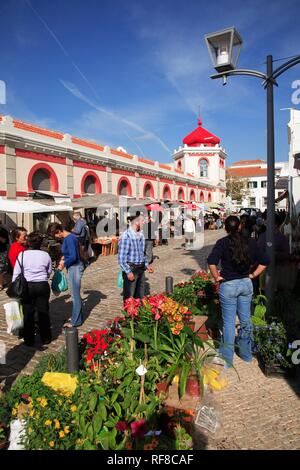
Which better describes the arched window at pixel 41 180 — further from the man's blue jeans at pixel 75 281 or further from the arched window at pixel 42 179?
the man's blue jeans at pixel 75 281

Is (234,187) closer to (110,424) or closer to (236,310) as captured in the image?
(236,310)

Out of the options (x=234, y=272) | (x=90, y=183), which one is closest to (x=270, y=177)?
(x=234, y=272)

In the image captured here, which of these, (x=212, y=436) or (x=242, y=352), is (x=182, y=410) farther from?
(x=242, y=352)

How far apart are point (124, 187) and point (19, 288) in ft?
58.0

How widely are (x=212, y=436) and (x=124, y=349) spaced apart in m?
1.21

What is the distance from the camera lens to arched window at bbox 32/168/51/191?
14.5 meters

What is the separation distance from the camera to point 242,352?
4.35 meters

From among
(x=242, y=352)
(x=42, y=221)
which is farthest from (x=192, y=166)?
(x=242, y=352)

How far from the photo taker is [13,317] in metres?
4.49

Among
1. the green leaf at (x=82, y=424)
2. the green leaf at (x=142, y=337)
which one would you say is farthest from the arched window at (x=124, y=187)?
the green leaf at (x=82, y=424)

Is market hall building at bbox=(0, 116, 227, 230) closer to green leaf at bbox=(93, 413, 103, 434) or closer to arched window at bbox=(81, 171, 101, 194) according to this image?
arched window at bbox=(81, 171, 101, 194)

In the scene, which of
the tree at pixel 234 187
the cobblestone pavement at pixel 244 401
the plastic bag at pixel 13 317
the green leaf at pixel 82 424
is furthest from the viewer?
the tree at pixel 234 187

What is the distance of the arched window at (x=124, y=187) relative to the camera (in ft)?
69.4

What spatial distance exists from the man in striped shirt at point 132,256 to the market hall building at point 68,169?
9.20m
